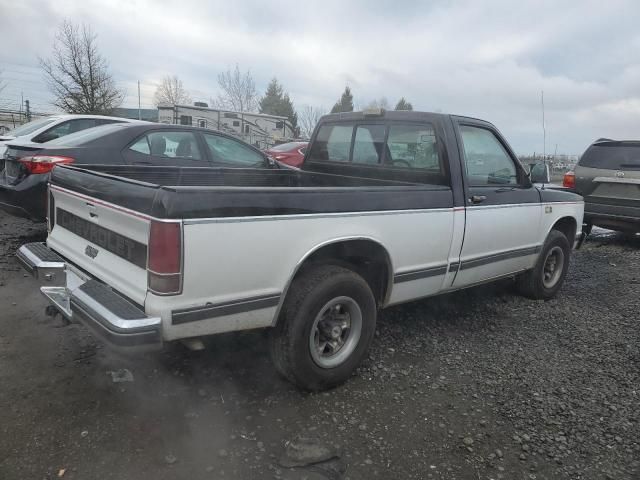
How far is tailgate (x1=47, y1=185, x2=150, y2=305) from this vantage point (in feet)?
8.13

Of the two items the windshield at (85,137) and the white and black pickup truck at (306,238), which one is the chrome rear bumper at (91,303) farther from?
the windshield at (85,137)

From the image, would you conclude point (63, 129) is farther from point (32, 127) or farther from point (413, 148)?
point (413, 148)

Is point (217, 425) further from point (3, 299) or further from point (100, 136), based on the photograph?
point (100, 136)

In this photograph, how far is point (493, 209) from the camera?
4031 mm

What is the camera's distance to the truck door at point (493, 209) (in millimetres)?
3867

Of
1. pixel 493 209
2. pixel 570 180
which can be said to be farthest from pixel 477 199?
pixel 570 180

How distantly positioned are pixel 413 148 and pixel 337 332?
68.4 inches

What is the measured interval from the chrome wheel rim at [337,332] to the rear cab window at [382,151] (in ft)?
4.32

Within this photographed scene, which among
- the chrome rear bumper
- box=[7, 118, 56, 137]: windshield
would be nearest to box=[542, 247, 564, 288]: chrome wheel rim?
the chrome rear bumper

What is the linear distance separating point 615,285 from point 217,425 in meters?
5.25

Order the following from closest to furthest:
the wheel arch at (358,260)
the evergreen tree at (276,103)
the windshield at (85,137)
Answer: the wheel arch at (358,260), the windshield at (85,137), the evergreen tree at (276,103)

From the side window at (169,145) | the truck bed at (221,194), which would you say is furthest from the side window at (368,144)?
the side window at (169,145)

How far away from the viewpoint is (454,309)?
15.5ft

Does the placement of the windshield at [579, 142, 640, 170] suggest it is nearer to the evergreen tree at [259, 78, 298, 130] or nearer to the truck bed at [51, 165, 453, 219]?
the truck bed at [51, 165, 453, 219]
